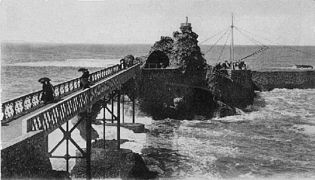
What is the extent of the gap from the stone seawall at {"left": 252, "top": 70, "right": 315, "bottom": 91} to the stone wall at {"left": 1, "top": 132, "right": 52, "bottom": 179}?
6534 cm

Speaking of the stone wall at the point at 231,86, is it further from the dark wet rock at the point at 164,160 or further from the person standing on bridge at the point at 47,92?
the person standing on bridge at the point at 47,92

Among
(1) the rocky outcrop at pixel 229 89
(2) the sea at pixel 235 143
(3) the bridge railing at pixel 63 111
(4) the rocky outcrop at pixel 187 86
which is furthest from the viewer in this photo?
(1) the rocky outcrop at pixel 229 89

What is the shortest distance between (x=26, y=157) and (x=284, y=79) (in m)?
70.4

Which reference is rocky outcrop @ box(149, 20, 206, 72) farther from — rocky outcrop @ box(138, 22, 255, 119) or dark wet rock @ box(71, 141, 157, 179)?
dark wet rock @ box(71, 141, 157, 179)

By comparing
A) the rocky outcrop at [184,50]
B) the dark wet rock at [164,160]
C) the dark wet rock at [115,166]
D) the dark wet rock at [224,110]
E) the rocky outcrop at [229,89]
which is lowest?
the dark wet rock at [164,160]

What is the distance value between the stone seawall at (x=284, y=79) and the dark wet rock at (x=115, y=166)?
171 ft

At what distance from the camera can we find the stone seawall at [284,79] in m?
76.9

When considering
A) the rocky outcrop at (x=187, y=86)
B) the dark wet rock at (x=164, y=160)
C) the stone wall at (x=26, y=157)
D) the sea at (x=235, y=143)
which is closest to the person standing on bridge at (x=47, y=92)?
the stone wall at (x=26, y=157)

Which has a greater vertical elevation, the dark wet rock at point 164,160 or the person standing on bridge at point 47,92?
the person standing on bridge at point 47,92

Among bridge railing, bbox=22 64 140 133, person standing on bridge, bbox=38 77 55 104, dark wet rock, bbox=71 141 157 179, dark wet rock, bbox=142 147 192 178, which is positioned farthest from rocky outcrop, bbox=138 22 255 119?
person standing on bridge, bbox=38 77 55 104

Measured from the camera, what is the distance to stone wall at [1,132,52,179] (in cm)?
1240

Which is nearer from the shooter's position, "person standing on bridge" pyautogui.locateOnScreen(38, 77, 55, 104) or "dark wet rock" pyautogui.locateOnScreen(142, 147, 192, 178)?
"person standing on bridge" pyautogui.locateOnScreen(38, 77, 55, 104)

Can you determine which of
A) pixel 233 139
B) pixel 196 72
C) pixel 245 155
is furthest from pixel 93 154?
pixel 196 72

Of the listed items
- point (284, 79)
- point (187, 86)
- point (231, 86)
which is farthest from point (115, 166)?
point (284, 79)
